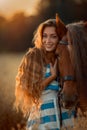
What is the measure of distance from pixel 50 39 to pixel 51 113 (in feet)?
2.15

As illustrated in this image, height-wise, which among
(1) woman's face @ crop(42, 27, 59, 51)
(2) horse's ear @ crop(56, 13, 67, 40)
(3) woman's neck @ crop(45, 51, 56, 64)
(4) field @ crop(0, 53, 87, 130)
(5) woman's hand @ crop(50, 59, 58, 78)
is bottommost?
(4) field @ crop(0, 53, 87, 130)

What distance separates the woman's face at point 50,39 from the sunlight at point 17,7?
31.7 feet

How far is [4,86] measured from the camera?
9352 mm

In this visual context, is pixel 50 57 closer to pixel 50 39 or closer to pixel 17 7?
pixel 50 39

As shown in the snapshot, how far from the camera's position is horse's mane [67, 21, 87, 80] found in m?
4.64

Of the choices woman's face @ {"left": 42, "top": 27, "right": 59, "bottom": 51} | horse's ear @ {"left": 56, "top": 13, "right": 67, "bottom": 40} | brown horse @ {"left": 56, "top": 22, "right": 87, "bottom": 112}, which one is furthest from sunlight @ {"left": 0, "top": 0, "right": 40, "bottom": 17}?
brown horse @ {"left": 56, "top": 22, "right": 87, "bottom": 112}

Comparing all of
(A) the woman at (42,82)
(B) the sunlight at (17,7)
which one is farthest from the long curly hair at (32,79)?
(B) the sunlight at (17,7)

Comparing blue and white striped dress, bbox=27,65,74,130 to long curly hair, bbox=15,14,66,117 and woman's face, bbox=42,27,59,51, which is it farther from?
woman's face, bbox=42,27,59,51

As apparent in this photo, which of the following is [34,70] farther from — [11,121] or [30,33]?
[30,33]

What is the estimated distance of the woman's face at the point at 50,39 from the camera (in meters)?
4.95

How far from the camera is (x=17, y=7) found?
15.1 metres

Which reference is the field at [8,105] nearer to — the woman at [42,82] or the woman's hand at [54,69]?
the woman at [42,82]

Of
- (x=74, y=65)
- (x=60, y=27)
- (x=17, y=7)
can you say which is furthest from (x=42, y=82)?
(x=17, y=7)

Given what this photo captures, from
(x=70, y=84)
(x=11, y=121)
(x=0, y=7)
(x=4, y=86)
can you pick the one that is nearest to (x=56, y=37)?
(x=70, y=84)
